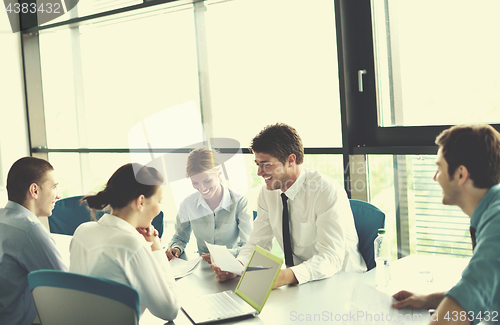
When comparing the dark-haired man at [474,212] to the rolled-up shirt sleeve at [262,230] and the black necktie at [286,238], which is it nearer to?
the black necktie at [286,238]

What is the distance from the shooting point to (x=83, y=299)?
1360 millimetres

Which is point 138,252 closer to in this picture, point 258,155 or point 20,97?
point 258,155

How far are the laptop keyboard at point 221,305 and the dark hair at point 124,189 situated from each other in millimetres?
469

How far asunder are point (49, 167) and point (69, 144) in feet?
8.37

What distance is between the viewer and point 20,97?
4730 millimetres

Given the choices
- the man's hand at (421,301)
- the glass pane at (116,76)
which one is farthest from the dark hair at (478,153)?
the glass pane at (116,76)

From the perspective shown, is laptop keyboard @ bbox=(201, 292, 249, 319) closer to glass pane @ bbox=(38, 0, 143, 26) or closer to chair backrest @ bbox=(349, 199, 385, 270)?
chair backrest @ bbox=(349, 199, 385, 270)

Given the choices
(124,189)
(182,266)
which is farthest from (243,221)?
(124,189)

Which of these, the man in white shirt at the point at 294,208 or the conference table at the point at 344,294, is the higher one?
the man in white shirt at the point at 294,208

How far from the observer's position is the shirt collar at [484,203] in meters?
1.26

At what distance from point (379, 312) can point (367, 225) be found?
863 millimetres

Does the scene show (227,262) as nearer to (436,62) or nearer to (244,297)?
(244,297)

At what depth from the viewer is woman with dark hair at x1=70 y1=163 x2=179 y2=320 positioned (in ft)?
4.92

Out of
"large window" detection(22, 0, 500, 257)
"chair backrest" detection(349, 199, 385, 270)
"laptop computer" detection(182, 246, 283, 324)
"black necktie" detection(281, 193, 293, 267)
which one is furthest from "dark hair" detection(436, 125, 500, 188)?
"large window" detection(22, 0, 500, 257)
